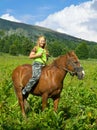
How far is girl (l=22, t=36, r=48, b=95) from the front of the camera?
11.1 meters

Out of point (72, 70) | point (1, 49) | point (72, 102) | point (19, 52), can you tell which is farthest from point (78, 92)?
point (1, 49)

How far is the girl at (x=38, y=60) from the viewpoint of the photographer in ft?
36.5

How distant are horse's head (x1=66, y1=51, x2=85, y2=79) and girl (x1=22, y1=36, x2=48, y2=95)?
31.5 inches

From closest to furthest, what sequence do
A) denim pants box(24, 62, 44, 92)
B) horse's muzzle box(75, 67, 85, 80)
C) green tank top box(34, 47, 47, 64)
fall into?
1. horse's muzzle box(75, 67, 85, 80)
2. denim pants box(24, 62, 44, 92)
3. green tank top box(34, 47, 47, 64)

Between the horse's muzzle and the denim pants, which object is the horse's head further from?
the denim pants

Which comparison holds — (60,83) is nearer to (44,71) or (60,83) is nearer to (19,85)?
(44,71)

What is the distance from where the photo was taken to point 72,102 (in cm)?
1259

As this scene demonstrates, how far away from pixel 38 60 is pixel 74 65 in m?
1.15

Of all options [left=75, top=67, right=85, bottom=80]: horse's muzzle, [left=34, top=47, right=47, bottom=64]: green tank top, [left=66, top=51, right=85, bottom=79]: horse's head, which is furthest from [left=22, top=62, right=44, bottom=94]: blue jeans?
[left=75, top=67, right=85, bottom=80]: horse's muzzle

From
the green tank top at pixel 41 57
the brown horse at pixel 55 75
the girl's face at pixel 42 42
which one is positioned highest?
the girl's face at pixel 42 42

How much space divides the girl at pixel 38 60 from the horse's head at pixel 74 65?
800mm

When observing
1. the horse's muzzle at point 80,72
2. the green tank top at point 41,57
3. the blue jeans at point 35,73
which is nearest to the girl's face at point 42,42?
the green tank top at point 41,57

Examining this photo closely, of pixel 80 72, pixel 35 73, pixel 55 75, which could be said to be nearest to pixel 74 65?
pixel 80 72

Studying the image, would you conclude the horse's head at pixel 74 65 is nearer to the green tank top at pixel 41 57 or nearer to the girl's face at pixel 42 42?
the green tank top at pixel 41 57
